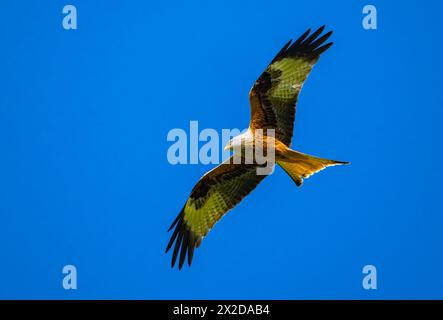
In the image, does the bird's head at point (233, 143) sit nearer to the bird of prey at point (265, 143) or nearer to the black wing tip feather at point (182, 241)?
the bird of prey at point (265, 143)

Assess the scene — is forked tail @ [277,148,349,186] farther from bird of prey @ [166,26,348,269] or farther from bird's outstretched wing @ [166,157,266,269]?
bird's outstretched wing @ [166,157,266,269]

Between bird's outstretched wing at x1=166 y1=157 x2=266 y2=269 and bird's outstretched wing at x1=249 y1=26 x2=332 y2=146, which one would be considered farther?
bird's outstretched wing at x1=166 y1=157 x2=266 y2=269

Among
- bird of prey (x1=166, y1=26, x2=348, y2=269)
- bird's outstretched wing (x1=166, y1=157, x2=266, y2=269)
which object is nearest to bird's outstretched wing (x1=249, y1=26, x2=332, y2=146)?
bird of prey (x1=166, y1=26, x2=348, y2=269)

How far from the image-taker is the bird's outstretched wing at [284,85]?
962 centimetres

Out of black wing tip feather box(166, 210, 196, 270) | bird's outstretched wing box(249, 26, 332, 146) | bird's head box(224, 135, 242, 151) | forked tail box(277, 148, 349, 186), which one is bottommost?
black wing tip feather box(166, 210, 196, 270)

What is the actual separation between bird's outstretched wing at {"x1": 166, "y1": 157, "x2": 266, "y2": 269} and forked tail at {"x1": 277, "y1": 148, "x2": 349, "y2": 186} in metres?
0.76

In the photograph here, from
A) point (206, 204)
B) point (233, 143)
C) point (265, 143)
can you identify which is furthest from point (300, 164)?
point (206, 204)

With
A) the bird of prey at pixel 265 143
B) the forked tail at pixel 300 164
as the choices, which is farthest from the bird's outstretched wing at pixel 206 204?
the forked tail at pixel 300 164

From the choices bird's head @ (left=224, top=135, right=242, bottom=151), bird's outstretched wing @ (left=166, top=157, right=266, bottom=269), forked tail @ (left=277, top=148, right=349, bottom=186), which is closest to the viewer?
forked tail @ (left=277, top=148, right=349, bottom=186)

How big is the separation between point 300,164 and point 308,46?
5.43 feet

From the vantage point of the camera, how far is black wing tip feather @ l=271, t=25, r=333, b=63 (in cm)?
978

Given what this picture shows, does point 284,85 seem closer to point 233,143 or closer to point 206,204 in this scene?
point 233,143

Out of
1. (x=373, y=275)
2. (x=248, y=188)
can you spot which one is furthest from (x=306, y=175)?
(x=373, y=275)
